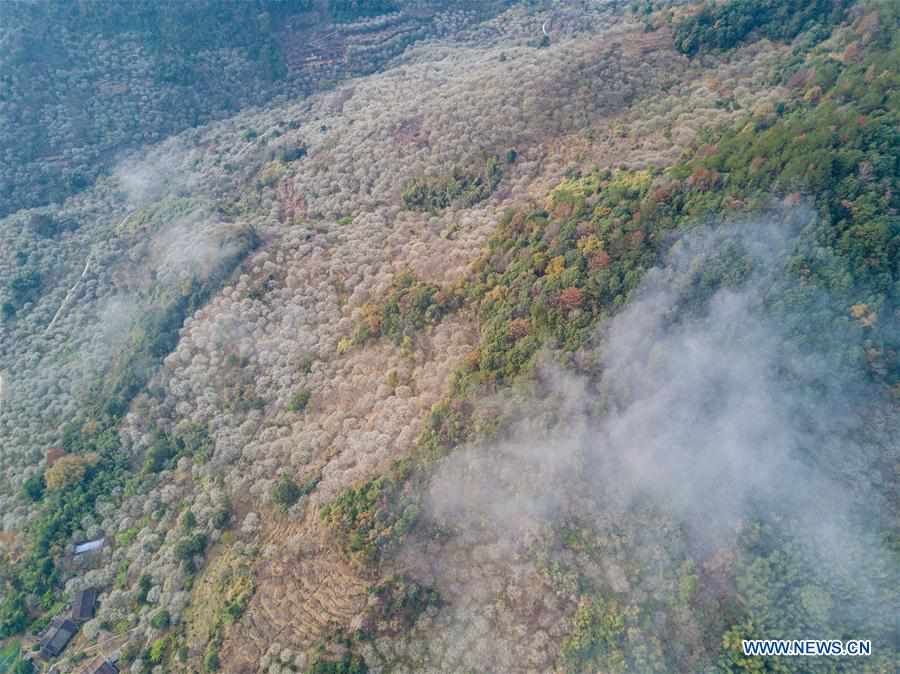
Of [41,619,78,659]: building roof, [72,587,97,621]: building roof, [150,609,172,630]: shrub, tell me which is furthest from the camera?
[72,587,97,621]: building roof

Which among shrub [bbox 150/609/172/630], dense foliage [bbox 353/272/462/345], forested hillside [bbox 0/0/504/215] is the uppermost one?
forested hillside [bbox 0/0/504/215]

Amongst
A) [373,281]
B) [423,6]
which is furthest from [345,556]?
[423,6]

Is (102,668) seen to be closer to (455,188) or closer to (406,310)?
(406,310)

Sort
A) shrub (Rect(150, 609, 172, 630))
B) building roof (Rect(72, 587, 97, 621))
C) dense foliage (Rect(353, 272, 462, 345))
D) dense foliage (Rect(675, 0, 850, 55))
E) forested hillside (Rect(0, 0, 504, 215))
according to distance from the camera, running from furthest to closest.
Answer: forested hillside (Rect(0, 0, 504, 215)) < dense foliage (Rect(675, 0, 850, 55)) < dense foliage (Rect(353, 272, 462, 345)) < building roof (Rect(72, 587, 97, 621)) < shrub (Rect(150, 609, 172, 630))

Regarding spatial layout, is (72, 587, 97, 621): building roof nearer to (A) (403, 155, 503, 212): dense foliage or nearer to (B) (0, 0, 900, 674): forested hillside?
(B) (0, 0, 900, 674): forested hillside

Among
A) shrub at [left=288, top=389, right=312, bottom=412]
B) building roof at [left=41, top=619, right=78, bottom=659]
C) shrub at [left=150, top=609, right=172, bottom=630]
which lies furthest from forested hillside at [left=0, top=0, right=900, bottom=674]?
shrub at [left=288, top=389, right=312, bottom=412]

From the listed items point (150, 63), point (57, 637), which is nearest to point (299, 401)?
point (57, 637)

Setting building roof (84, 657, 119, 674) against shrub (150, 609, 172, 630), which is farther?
shrub (150, 609, 172, 630)

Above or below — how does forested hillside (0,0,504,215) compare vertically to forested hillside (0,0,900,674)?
above

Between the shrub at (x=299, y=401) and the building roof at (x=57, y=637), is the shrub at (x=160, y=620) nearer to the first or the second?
the building roof at (x=57, y=637)
